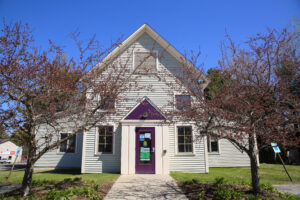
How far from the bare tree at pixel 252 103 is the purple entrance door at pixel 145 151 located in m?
5.00

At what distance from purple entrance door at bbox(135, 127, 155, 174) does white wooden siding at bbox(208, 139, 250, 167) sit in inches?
242

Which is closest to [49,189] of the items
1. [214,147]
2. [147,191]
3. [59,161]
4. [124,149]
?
[147,191]

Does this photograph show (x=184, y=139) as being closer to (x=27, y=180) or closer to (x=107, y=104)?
(x=107, y=104)

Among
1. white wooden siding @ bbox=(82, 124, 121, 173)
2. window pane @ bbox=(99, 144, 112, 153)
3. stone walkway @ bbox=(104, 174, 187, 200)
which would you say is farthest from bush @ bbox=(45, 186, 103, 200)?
window pane @ bbox=(99, 144, 112, 153)

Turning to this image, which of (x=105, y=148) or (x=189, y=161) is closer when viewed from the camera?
(x=189, y=161)

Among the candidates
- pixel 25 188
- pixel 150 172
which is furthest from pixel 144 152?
pixel 25 188

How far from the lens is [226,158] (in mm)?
14992

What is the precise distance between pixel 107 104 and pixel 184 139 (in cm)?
666

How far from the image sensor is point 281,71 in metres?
6.18

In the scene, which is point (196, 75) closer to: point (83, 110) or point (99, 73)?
point (99, 73)

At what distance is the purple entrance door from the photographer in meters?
10.5

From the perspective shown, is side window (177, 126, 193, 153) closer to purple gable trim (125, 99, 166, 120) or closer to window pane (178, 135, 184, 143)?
window pane (178, 135, 184, 143)

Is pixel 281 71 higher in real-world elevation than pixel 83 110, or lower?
higher

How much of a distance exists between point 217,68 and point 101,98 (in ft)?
12.9
